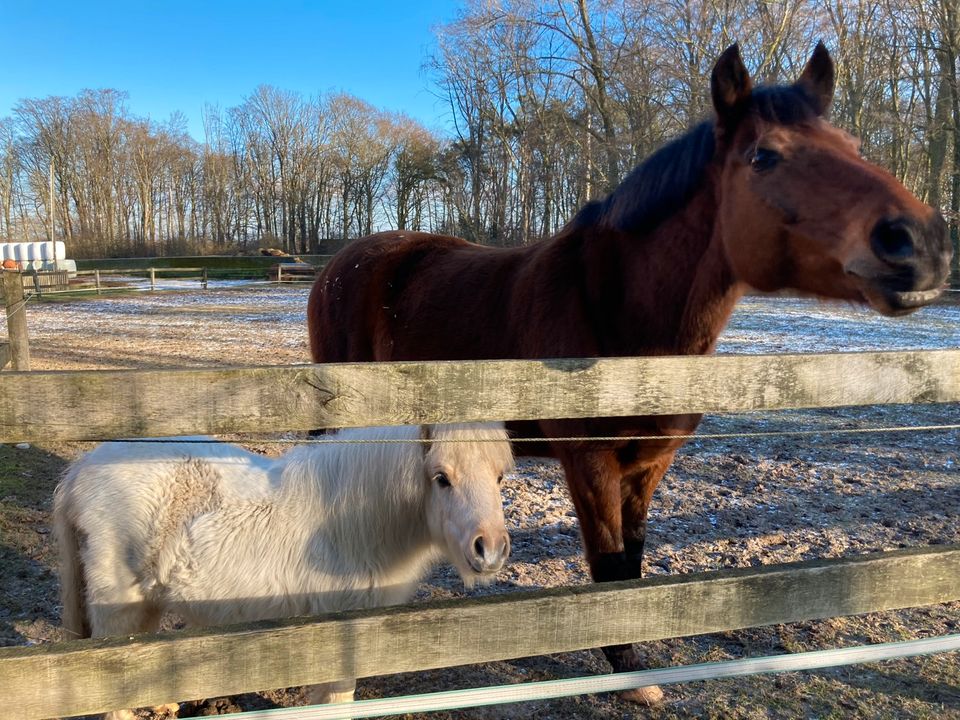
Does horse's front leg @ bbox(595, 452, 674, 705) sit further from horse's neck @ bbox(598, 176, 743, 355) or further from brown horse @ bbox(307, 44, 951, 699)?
horse's neck @ bbox(598, 176, 743, 355)

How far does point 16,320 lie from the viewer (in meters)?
7.02

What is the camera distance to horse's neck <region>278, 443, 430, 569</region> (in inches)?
97.8

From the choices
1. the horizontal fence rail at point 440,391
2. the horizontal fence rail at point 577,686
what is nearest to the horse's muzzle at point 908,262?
the horizontal fence rail at point 440,391

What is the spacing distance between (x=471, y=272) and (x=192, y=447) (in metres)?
1.97

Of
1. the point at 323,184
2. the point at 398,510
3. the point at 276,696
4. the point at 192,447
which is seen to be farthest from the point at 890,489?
the point at 323,184

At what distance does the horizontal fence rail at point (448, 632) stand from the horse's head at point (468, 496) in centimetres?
58

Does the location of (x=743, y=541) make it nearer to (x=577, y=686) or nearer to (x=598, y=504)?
(x=598, y=504)

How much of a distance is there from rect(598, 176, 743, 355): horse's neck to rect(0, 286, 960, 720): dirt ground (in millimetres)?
503

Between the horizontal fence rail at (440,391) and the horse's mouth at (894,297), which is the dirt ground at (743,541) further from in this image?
the horse's mouth at (894,297)

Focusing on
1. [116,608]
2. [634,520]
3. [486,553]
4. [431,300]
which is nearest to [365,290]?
[431,300]

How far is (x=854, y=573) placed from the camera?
1807 mm

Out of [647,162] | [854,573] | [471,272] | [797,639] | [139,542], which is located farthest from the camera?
[471,272]

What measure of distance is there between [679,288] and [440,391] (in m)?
1.54

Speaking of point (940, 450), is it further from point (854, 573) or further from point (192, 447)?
point (192, 447)
